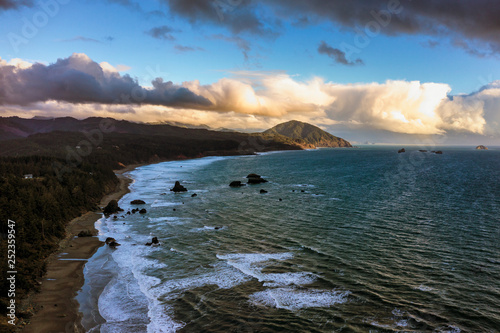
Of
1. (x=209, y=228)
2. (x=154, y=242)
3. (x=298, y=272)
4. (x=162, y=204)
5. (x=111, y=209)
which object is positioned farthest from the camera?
(x=162, y=204)

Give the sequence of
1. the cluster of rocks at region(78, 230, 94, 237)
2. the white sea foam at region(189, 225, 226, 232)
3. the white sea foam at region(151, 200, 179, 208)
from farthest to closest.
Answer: the white sea foam at region(151, 200, 179, 208) → the white sea foam at region(189, 225, 226, 232) → the cluster of rocks at region(78, 230, 94, 237)

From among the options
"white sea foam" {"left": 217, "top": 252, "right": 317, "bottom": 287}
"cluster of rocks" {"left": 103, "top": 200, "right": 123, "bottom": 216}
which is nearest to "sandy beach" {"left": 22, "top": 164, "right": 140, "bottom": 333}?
"cluster of rocks" {"left": 103, "top": 200, "right": 123, "bottom": 216}

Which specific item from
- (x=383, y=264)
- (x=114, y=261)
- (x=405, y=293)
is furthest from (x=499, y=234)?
(x=114, y=261)

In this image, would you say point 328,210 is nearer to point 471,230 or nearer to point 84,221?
point 471,230

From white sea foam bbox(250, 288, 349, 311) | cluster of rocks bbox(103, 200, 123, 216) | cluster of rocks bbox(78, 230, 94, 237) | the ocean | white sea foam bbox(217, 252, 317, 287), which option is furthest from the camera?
cluster of rocks bbox(103, 200, 123, 216)

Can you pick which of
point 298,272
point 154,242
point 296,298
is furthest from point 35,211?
point 296,298

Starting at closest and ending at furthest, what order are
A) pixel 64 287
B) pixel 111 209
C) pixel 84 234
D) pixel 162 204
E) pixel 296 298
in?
pixel 296 298, pixel 64 287, pixel 84 234, pixel 111 209, pixel 162 204

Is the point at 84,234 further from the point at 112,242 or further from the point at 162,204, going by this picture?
the point at 162,204

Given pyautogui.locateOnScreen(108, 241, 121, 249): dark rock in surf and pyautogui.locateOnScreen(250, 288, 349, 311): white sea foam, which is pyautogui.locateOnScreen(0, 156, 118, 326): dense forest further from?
pyautogui.locateOnScreen(250, 288, 349, 311): white sea foam
